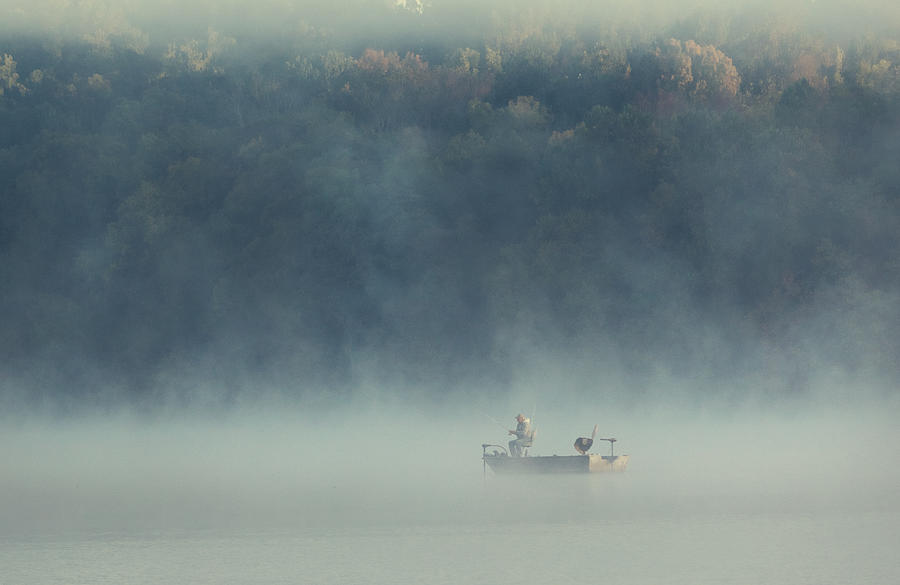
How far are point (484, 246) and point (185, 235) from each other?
36.1 ft

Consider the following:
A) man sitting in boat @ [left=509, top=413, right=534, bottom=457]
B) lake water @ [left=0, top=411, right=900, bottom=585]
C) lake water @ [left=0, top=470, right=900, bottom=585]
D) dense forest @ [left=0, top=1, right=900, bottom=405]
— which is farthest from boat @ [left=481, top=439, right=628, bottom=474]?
dense forest @ [left=0, top=1, right=900, bottom=405]

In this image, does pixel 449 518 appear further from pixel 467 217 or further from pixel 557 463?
pixel 467 217

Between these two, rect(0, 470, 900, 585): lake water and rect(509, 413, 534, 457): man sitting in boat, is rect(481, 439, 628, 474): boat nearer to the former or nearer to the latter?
rect(509, 413, 534, 457): man sitting in boat

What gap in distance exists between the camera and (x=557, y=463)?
27.2 metres

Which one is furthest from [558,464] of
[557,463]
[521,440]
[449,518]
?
[449,518]

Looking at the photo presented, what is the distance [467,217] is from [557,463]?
Result: 25.3 metres

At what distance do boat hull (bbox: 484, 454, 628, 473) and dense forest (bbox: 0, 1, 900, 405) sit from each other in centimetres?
1807

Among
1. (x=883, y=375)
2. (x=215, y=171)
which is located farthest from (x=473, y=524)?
(x=215, y=171)

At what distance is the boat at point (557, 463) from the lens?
27188mm

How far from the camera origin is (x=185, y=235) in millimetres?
53531

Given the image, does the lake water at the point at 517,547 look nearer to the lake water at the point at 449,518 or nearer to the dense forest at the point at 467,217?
the lake water at the point at 449,518

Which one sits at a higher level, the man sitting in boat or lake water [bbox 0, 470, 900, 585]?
the man sitting in boat

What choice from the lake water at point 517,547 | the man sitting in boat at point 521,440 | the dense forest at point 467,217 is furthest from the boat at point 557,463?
the dense forest at point 467,217

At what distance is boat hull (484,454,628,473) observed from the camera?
2719cm
